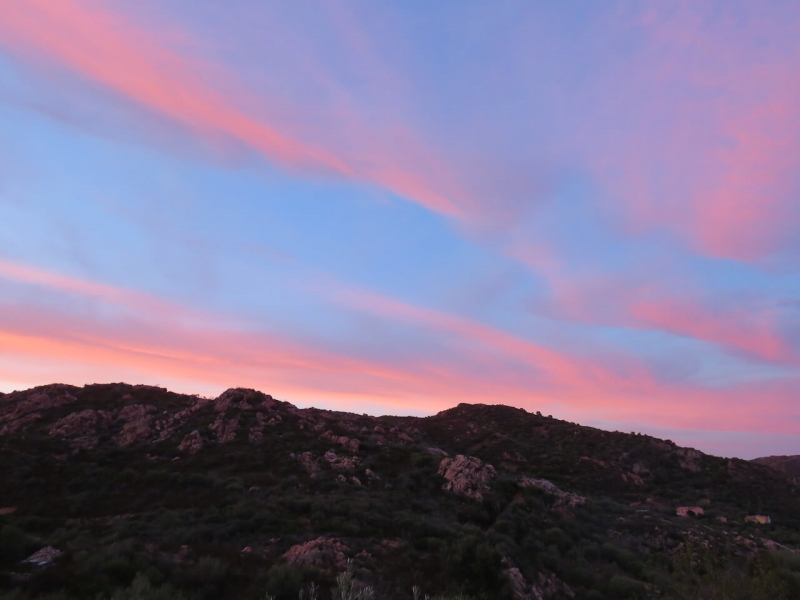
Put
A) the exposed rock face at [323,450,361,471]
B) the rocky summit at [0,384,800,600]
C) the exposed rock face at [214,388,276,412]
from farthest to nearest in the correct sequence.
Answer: the exposed rock face at [214,388,276,412] < the exposed rock face at [323,450,361,471] < the rocky summit at [0,384,800,600]

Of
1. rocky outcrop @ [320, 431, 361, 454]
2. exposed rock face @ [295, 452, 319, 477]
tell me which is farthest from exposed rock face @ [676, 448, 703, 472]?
exposed rock face @ [295, 452, 319, 477]

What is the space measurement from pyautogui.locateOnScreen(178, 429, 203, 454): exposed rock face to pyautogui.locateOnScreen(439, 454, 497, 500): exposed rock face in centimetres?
1807

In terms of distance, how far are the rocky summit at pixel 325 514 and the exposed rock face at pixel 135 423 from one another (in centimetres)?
16

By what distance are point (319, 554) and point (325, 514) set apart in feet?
17.3

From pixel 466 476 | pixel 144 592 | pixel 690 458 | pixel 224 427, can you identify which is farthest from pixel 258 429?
pixel 690 458

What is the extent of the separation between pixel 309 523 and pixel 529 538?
9591 millimetres

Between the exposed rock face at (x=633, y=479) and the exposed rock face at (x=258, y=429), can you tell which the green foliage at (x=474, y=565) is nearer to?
the exposed rock face at (x=258, y=429)

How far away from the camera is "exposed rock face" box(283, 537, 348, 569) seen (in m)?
13.7

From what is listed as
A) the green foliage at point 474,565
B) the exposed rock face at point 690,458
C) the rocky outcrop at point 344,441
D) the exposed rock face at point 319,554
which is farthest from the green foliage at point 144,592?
the exposed rock face at point 690,458

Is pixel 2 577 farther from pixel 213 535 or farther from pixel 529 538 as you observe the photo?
pixel 529 538

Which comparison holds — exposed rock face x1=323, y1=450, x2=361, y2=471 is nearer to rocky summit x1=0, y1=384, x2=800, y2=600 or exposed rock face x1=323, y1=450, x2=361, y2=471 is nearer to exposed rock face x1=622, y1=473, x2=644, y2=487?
rocky summit x1=0, y1=384, x2=800, y2=600

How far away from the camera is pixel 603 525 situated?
24656 mm

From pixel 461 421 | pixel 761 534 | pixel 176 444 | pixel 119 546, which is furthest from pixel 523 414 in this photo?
pixel 119 546

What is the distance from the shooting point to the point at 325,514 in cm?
1931
